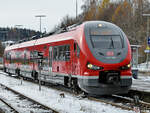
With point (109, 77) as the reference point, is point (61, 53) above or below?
above

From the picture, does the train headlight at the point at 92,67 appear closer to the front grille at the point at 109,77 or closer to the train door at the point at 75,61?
the front grille at the point at 109,77

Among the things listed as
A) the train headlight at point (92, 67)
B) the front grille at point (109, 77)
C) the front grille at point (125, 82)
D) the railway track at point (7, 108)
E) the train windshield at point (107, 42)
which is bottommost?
the railway track at point (7, 108)

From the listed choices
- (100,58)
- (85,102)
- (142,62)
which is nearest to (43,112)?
(85,102)

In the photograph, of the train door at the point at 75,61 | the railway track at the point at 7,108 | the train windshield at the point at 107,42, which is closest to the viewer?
the railway track at the point at 7,108

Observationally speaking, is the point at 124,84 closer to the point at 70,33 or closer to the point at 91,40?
the point at 91,40

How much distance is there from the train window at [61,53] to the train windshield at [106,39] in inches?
82.3

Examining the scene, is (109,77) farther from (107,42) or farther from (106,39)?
(106,39)

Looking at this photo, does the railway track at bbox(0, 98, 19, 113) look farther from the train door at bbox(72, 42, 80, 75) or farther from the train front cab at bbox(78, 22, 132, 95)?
the train door at bbox(72, 42, 80, 75)

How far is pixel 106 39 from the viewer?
44.0ft

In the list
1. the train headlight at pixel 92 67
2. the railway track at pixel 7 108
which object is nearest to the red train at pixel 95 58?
the train headlight at pixel 92 67

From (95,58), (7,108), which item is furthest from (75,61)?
(7,108)

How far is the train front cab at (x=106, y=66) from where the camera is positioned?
12516 mm

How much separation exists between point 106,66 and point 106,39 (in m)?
1.42

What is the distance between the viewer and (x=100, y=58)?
41.6ft
